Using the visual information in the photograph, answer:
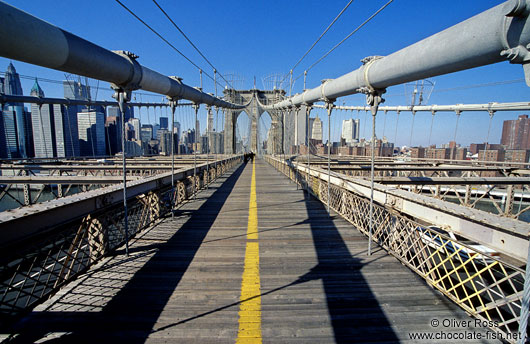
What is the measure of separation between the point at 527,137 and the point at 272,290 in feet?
126

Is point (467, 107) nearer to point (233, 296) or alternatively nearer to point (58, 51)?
point (233, 296)

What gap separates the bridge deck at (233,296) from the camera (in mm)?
2783

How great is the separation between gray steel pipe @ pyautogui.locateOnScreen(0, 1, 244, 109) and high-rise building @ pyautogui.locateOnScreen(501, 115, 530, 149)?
34.9 meters

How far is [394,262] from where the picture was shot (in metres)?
4.51

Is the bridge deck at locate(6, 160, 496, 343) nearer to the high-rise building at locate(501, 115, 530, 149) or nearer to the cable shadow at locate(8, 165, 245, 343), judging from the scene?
the cable shadow at locate(8, 165, 245, 343)

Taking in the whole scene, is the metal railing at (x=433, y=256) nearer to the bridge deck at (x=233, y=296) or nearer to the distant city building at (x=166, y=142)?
the bridge deck at (x=233, y=296)

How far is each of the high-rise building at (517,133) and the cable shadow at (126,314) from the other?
34631 mm

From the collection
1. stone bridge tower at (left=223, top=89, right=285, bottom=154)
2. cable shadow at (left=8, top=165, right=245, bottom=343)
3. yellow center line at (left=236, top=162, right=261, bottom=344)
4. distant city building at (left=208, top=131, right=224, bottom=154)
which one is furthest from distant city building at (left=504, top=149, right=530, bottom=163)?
cable shadow at (left=8, top=165, right=245, bottom=343)

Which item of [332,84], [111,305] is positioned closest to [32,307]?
[111,305]

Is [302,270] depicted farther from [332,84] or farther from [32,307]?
[332,84]

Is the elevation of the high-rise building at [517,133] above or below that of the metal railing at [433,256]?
above

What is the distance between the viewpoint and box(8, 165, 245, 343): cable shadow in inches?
106

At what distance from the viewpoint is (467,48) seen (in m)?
2.48

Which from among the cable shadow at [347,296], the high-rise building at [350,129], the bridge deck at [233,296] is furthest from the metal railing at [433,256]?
the high-rise building at [350,129]
